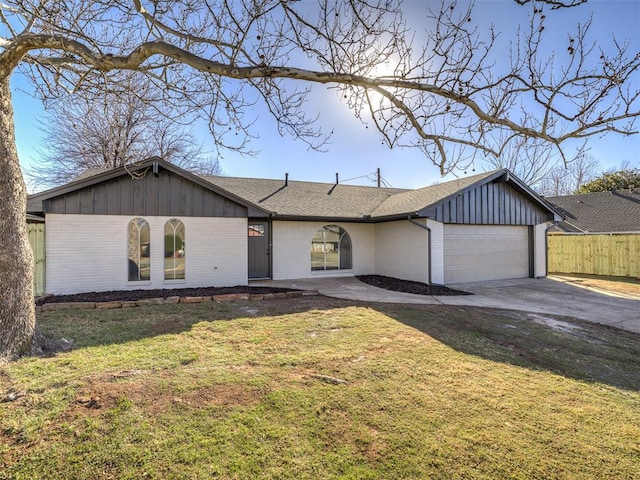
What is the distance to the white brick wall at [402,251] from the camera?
1204cm

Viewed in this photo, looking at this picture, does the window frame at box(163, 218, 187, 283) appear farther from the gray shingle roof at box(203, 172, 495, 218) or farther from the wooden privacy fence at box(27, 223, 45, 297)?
the gray shingle roof at box(203, 172, 495, 218)

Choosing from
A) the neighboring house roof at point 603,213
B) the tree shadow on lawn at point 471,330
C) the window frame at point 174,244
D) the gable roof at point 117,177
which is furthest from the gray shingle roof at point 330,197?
the neighboring house roof at point 603,213

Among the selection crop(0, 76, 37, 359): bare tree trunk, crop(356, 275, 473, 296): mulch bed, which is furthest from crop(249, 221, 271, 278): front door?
crop(0, 76, 37, 359): bare tree trunk

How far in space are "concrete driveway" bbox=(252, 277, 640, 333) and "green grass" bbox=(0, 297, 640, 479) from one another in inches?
90.4

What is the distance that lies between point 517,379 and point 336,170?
13.9 meters

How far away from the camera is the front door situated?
13.0 m

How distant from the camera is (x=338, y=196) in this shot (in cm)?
1545

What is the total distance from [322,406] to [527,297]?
9.07 metres

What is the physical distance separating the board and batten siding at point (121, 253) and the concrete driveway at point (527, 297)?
172 centimetres

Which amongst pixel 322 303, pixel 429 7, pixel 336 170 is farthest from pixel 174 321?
pixel 336 170

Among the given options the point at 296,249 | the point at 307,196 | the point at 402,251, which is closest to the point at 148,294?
the point at 296,249

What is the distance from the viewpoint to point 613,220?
17.7 meters

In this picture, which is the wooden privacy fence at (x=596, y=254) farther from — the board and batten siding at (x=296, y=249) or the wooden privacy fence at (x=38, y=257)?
the wooden privacy fence at (x=38, y=257)

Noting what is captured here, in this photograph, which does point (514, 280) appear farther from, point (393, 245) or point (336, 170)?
point (336, 170)
